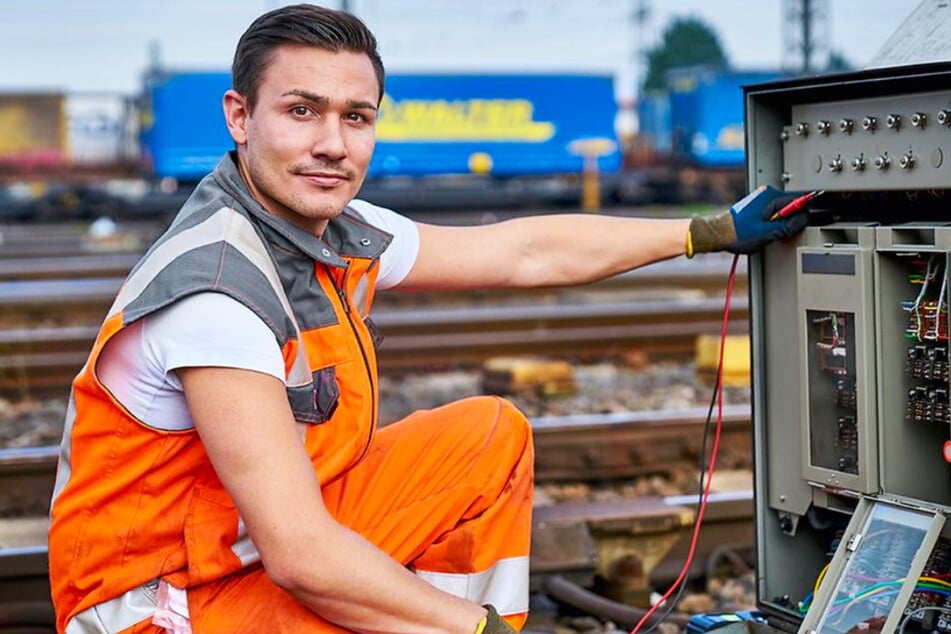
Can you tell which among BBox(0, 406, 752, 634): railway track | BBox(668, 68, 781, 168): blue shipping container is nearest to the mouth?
BBox(0, 406, 752, 634): railway track

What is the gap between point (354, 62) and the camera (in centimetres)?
277

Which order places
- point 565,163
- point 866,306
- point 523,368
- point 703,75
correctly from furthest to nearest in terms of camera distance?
point 703,75 < point 565,163 < point 523,368 < point 866,306

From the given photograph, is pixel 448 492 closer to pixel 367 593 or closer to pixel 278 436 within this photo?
pixel 367 593

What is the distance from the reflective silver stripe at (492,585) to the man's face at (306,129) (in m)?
0.92

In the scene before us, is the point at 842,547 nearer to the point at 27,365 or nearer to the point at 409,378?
the point at 409,378

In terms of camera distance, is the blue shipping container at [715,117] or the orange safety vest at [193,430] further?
the blue shipping container at [715,117]

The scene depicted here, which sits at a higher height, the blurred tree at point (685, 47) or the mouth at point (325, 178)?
the blurred tree at point (685, 47)

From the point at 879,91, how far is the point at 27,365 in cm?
663

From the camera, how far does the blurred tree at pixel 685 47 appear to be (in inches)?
3246

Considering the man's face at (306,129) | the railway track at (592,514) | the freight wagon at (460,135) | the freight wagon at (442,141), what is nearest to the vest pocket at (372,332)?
the man's face at (306,129)

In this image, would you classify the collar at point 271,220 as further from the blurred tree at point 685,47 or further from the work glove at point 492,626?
the blurred tree at point 685,47

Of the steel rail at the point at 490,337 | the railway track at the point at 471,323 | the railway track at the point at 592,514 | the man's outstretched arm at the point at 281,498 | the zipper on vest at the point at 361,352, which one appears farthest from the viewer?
the railway track at the point at 471,323

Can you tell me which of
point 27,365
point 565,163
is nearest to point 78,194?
point 565,163

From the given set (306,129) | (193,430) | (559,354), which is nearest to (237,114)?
(306,129)
